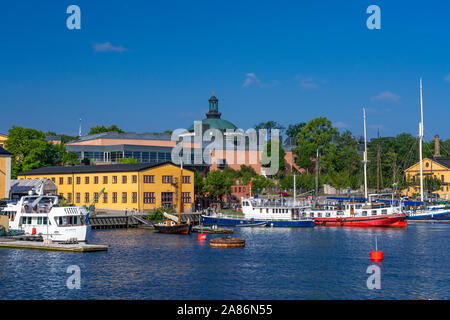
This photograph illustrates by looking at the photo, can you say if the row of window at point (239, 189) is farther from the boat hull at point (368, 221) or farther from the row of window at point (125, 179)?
the boat hull at point (368, 221)

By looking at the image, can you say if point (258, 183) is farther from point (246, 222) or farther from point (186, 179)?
point (246, 222)

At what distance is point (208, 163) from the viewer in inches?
5354

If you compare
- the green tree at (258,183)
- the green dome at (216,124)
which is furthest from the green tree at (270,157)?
the green dome at (216,124)

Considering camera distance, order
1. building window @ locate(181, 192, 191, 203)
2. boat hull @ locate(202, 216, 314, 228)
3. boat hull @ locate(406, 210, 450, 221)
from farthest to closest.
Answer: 1. building window @ locate(181, 192, 191, 203)
2. boat hull @ locate(406, 210, 450, 221)
3. boat hull @ locate(202, 216, 314, 228)

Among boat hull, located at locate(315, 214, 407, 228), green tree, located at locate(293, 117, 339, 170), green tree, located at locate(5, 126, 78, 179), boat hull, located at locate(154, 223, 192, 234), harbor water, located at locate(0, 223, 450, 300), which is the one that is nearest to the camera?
harbor water, located at locate(0, 223, 450, 300)

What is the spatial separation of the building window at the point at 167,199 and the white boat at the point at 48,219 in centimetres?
3569

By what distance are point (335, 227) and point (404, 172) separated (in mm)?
58805

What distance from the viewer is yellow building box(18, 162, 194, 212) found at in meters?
101

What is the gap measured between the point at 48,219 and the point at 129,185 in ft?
122

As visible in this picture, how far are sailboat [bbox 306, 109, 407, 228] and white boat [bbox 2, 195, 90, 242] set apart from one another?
46.8 m

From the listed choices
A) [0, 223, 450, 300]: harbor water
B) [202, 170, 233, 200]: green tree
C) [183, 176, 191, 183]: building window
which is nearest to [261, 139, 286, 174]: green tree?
[202, 170, 233, 200]: green tree

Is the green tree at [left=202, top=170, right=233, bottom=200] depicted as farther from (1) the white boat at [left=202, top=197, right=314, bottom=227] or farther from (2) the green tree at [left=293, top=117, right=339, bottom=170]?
(2) the green tree at [left=293, top=117, right=339, bottom=170]

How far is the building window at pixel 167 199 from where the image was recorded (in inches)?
4058
